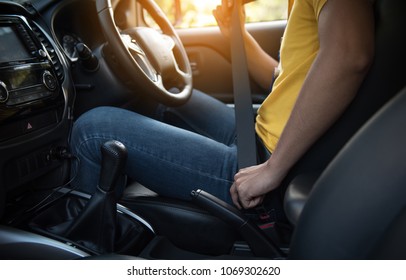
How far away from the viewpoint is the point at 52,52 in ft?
3.37

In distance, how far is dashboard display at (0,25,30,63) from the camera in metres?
0.89

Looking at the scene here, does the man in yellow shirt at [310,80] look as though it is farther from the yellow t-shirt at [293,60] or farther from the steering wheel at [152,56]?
the steering wheel at [152,56]

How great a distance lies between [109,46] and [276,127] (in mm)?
455

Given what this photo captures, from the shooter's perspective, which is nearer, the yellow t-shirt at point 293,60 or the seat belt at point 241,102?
the yellow t-shirt at point 293,60

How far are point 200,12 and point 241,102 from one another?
88cm

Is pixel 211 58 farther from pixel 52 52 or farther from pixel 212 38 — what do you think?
pixel 52 52

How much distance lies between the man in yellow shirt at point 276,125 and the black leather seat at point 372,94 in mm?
20

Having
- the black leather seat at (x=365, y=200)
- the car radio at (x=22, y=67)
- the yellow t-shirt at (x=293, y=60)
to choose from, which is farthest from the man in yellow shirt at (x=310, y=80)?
the car radio at (x=22, y=67)

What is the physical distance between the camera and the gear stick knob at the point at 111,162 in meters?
A: 0.85

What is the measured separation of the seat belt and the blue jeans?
0.10ft

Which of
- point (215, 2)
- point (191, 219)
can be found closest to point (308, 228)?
point (191, 219)

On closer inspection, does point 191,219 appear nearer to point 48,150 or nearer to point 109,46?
point 48,150

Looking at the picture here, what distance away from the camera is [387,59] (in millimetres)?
662

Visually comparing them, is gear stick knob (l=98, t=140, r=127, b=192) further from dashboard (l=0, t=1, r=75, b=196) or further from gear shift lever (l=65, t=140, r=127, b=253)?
dashboard (l=0, t=1, r=75, b=196)
